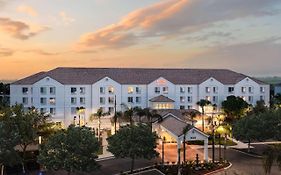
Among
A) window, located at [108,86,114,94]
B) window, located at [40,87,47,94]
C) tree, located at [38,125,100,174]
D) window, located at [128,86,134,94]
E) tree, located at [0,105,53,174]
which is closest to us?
tree, located at [38,125,100,174]

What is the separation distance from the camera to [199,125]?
72.3 metres

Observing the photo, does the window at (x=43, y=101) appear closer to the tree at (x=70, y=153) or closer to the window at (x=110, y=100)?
the window at (x=110, y=100)

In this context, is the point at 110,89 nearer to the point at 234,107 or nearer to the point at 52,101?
the point at 52,101

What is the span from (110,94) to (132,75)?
22.8ft

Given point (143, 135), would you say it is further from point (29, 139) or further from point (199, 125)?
point (199, 125)

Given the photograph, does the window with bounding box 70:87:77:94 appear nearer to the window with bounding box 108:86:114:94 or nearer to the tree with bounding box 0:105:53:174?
Answer: the window with bounding box 108:86:114:94

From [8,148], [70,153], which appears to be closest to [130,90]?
[8,148]

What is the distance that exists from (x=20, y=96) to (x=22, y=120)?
32.2m

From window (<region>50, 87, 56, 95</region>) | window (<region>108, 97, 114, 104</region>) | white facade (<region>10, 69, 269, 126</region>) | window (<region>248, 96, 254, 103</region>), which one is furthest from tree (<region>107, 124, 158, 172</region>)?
window (<region>248, 96, 254, 103</region>)

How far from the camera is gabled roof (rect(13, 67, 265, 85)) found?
73.9 metres

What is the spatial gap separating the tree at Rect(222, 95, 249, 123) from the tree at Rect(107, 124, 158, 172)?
3622 cm

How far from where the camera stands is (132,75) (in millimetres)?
79125

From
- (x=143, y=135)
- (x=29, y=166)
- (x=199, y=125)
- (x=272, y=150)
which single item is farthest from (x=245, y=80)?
(x=272, y=150)

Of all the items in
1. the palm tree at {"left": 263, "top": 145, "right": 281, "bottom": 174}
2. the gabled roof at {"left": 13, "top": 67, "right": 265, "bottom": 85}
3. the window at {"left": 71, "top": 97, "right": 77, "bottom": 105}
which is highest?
the gabled roof at {"left": 13, "top": 67, "right": 265, "bottom": 85}
